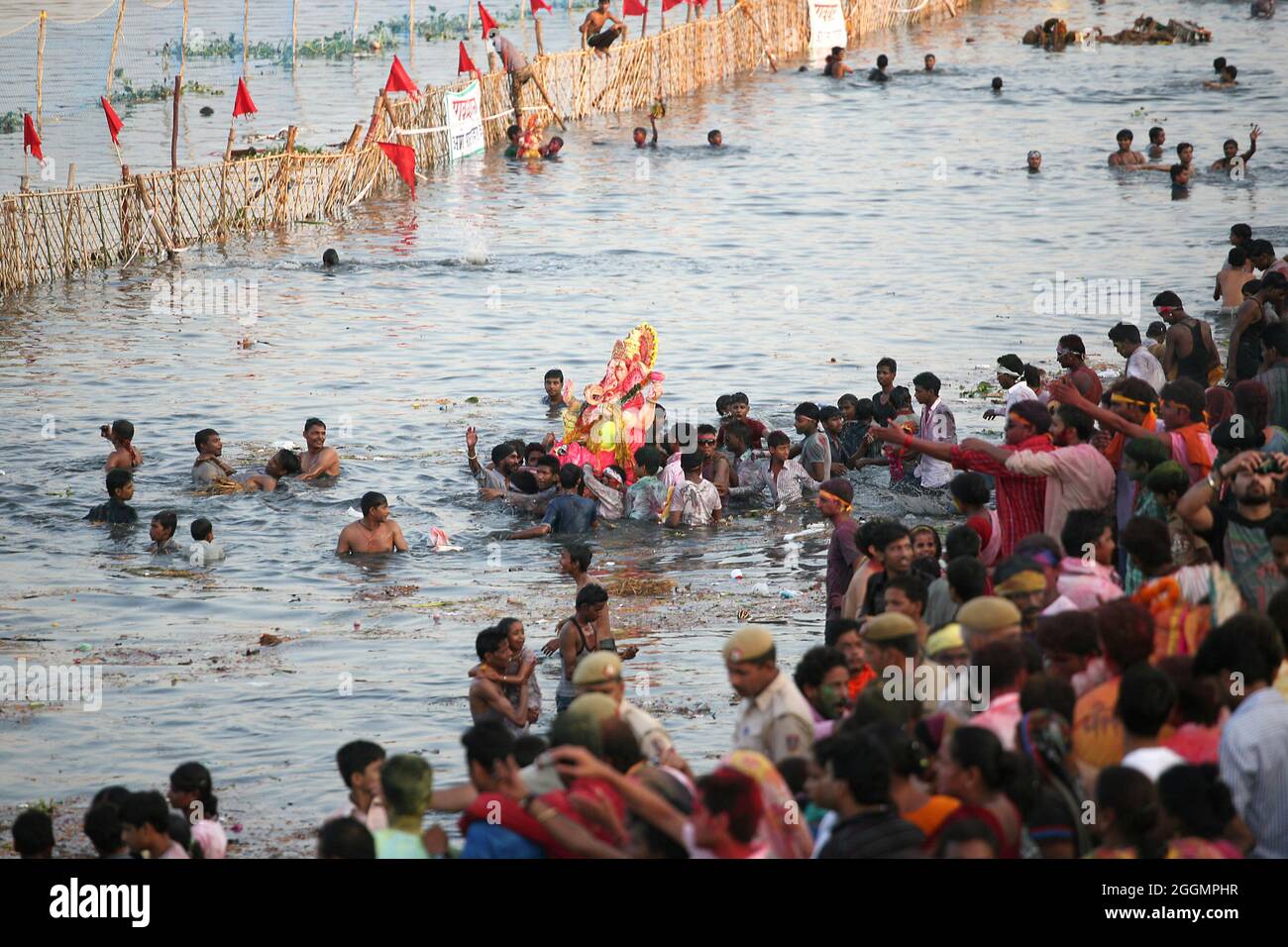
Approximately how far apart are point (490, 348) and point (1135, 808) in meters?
17.6

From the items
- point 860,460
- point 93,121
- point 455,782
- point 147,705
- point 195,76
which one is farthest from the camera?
point 195,76

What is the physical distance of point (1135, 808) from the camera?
496cm

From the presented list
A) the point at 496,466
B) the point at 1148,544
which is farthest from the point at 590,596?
the point at 496,466

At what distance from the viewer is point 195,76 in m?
46.8

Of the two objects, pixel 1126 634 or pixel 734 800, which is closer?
pixel 734 800

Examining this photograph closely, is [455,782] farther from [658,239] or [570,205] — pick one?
[570,205]

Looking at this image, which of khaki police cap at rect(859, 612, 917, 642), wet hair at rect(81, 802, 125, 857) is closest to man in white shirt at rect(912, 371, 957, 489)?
khaki police cap at rect(859, 612, 917, 642)

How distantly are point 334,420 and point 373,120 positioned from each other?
11016 mm

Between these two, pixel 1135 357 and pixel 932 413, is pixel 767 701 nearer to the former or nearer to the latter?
pixel 932 413

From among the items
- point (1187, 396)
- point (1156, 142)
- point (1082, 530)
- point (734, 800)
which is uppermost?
point (1156, 142)

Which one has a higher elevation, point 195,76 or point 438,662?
point 195,76

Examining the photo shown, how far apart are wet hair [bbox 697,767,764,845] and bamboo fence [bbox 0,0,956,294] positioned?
19.4m

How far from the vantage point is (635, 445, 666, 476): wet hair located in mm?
14281
